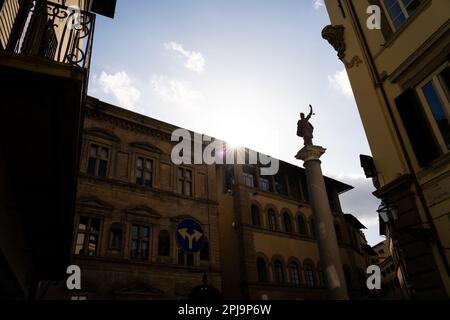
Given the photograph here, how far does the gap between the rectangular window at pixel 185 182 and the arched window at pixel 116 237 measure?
475cm

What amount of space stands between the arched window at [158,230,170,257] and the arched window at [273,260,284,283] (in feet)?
28.7

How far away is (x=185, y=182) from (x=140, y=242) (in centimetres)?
518

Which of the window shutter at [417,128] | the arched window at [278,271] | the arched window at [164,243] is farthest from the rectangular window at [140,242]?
the window shutter at [417,128]

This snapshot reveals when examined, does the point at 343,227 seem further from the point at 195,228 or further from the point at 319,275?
the point at 195,228

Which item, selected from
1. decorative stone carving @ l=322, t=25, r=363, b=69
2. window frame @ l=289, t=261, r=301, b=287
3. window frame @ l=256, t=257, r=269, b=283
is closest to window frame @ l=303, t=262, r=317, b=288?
window frame @ l=289, t=261, r=301, b=287

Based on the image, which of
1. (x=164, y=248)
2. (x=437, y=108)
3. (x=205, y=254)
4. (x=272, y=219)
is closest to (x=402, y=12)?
(x=437, y=108)

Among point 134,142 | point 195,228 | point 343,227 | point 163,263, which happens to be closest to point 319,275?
point 343,227

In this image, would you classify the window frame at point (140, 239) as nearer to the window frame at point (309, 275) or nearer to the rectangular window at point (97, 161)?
the rectangular window at point (97, 161)

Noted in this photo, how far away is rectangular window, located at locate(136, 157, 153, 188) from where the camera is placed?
67.1 feet

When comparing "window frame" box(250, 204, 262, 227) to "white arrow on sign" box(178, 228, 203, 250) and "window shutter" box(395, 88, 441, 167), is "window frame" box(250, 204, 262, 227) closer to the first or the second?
"window shutter" box(395, 88, 441, 167)

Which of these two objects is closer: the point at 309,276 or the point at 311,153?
the point at 311,153

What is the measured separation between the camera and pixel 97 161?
19.2 metres

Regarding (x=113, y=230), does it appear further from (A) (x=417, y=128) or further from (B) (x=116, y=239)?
(A) (x=417, y=128)
